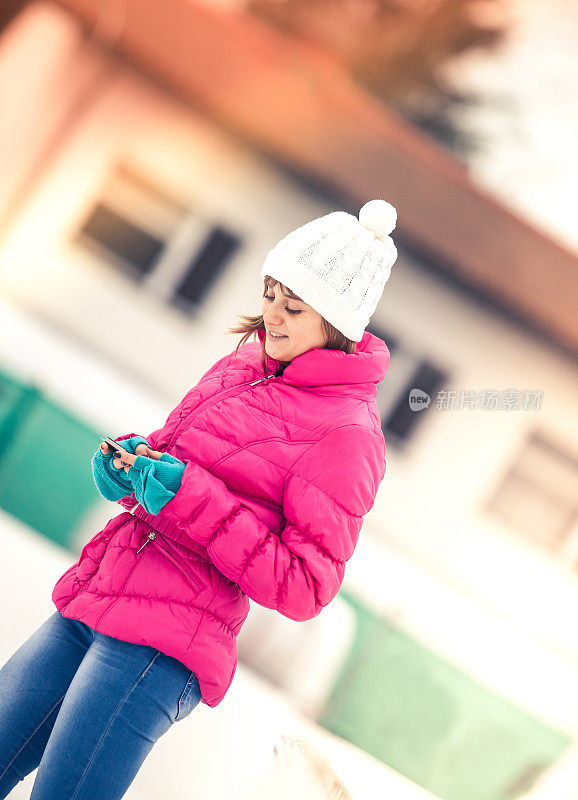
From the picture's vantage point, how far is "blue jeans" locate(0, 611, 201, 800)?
1236mm

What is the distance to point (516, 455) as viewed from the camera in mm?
4953

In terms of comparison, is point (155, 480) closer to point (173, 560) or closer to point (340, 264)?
point (173, 560)

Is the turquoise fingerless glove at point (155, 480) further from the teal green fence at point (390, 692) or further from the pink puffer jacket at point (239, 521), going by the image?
the teal green fence at point (390, 692)

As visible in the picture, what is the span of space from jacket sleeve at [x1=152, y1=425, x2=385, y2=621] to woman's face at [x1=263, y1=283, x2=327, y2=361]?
21 centimetres

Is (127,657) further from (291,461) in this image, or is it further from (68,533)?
(68,533)

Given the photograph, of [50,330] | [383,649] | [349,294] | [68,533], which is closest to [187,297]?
[50,330]

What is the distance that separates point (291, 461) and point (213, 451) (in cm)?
14

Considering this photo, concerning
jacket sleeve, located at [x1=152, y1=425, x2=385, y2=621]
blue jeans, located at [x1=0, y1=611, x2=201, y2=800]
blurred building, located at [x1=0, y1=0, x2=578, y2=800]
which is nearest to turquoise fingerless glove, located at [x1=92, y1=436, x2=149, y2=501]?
jacket sleeve, located at [x1=152, y1=425, x2=385, y2=621]

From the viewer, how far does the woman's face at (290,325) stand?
1.38 m

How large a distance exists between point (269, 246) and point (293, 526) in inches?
164

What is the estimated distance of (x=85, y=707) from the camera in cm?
124

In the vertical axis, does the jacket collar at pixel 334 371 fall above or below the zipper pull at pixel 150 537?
above

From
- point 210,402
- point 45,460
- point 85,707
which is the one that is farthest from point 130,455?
point 45,460

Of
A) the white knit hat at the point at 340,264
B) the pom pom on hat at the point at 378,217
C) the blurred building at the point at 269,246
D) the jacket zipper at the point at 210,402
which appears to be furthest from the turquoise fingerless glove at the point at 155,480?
the blurred building at the point at 269,246
